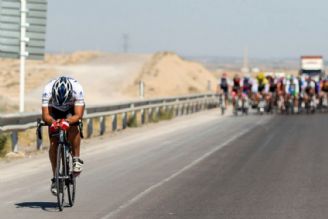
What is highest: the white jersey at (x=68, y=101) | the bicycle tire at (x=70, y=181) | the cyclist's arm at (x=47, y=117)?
the white jersey at (x=68, y=101)

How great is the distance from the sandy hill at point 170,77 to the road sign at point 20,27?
38.9 metres

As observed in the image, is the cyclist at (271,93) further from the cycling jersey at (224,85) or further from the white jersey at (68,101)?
the white jersey at (68,101)

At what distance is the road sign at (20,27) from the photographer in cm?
2758

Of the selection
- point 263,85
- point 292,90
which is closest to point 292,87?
point 292,90

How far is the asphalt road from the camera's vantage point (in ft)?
39.0

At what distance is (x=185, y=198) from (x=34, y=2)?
51.5 feet

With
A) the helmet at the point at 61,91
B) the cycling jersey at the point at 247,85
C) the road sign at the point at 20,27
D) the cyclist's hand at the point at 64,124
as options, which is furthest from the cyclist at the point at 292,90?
the cyclist's hand at the point at 64,124

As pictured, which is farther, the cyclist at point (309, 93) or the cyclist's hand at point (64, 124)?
the cyclist at point (309, 93)

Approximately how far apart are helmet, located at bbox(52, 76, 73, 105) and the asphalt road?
1.36 meters

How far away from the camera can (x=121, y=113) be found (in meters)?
30.0

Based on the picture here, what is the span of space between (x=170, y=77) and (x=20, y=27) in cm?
5811

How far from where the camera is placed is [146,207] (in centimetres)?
1216

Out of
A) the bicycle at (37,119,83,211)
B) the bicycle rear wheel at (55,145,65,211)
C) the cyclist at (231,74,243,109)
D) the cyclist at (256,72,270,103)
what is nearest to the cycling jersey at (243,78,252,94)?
the cyclist at (231,74,243,109)

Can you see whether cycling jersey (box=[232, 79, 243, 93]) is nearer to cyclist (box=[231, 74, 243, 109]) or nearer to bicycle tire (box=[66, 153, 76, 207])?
cyclist (box=[231, 74, 243, 109])
